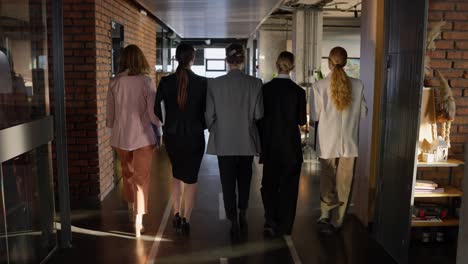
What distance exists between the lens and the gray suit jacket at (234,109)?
169 inches

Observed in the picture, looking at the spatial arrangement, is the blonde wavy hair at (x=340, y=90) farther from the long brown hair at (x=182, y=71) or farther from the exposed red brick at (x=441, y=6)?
the long brown hair at (x=182, y=71)

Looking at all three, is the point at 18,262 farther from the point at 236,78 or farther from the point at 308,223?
the point at 308,223

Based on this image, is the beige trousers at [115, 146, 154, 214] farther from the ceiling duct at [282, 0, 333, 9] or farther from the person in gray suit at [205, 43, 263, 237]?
the ceiling duct at [282, 0, 333, 9]

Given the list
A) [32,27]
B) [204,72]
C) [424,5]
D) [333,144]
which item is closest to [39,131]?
[32,27]

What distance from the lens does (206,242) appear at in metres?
4.41

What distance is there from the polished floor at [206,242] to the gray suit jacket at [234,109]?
2.65 ft

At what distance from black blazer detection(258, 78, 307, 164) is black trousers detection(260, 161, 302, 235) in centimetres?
10

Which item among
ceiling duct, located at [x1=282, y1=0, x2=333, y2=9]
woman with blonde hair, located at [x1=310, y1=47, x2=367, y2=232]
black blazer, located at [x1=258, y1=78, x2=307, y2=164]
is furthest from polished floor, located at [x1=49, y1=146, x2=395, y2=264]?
ceiling duct, located at [x1=282, y1=0, x2=333, y2=9]

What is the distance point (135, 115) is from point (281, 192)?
145 centimetres

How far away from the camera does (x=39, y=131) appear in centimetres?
368

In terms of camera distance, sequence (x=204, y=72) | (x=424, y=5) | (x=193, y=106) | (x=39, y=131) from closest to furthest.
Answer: (x=424, y=5) < (x=39, y=131) < (x=193, y=106) < (x=204, y=72)

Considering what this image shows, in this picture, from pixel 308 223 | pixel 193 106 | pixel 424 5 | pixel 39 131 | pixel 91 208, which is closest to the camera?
pixel 424 5

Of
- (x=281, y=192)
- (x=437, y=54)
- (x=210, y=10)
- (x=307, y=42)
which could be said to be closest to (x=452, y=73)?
(x=437, y=54)

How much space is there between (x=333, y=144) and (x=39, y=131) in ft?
7.95
